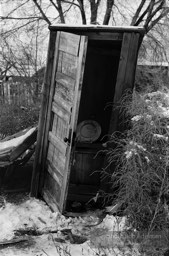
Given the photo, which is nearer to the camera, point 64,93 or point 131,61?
point 131,61

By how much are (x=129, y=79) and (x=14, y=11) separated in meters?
13.7

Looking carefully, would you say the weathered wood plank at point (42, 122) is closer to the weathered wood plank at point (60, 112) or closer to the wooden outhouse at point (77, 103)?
the wooden outhouse at point (77, 103)

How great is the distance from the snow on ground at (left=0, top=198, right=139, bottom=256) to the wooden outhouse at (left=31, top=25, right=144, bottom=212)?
0.82 feet

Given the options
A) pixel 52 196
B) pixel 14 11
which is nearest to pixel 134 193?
pixel 52 196

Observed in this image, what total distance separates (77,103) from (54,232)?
1605 millimetres

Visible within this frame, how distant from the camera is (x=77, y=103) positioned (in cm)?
416

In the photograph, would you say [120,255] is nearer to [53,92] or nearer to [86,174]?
[86,174]

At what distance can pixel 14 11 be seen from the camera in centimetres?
1653

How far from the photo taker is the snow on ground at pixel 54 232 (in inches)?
143

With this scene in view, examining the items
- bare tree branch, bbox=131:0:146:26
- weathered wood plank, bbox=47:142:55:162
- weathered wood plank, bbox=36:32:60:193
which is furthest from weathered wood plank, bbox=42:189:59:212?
bare tree branch, bbox=131:0:146:26

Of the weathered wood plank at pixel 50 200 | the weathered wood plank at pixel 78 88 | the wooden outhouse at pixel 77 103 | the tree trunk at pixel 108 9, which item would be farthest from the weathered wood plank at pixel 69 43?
the tree trunk at pixel 108 9

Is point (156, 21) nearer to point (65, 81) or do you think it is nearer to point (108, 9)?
point (108, 9)

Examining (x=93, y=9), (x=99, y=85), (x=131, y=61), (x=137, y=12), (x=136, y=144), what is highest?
(x=137, y=12)

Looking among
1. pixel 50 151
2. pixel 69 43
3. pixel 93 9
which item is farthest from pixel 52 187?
pixel 93 9
